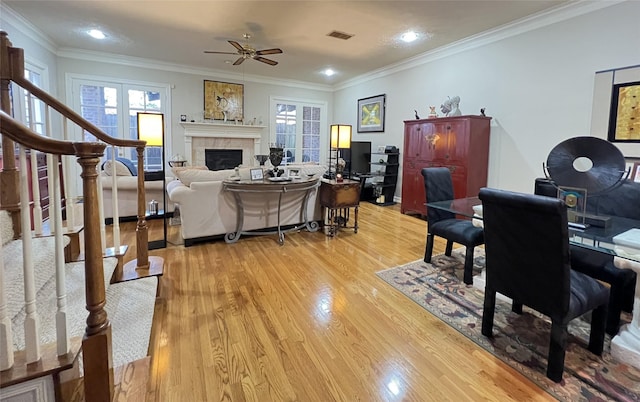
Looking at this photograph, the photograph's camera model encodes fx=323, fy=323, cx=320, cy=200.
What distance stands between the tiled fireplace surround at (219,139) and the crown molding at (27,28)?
232 centimetres

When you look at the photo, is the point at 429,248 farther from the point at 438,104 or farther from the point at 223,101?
the point at 223,101

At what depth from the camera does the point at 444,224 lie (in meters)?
3.09

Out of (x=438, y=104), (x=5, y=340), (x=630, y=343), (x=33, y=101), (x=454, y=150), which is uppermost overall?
(x=438, y=104)

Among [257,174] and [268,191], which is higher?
[257,174]

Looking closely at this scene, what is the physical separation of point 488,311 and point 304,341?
1163 millimetres

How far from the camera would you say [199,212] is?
3.62 m

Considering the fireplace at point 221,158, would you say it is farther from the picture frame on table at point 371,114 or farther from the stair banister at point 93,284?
the stair banister at point 93,284

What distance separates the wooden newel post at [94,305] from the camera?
44.5 inches

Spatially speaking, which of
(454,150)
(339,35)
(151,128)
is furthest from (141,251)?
(454,150)

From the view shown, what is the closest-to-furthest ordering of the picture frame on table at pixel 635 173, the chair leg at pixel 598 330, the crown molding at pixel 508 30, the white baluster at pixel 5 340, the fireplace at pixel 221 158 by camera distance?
the white baluster at pixel 5 340 < the chair leg at pixel 598 330 < the picture frame on table at pixel 635 173 < the crown molding at pixel 508 30 < the fireplace at pixel 221 158

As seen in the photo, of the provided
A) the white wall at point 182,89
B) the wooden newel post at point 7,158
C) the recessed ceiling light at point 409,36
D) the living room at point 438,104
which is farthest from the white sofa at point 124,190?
the recessed ceiling light at point 409,36

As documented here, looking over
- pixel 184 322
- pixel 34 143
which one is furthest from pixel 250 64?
pixel 34 143

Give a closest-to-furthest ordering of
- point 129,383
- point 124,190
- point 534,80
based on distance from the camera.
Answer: point 129,383, point 534,80, point 124,190

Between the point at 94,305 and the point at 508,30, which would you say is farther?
the point at 508,30
